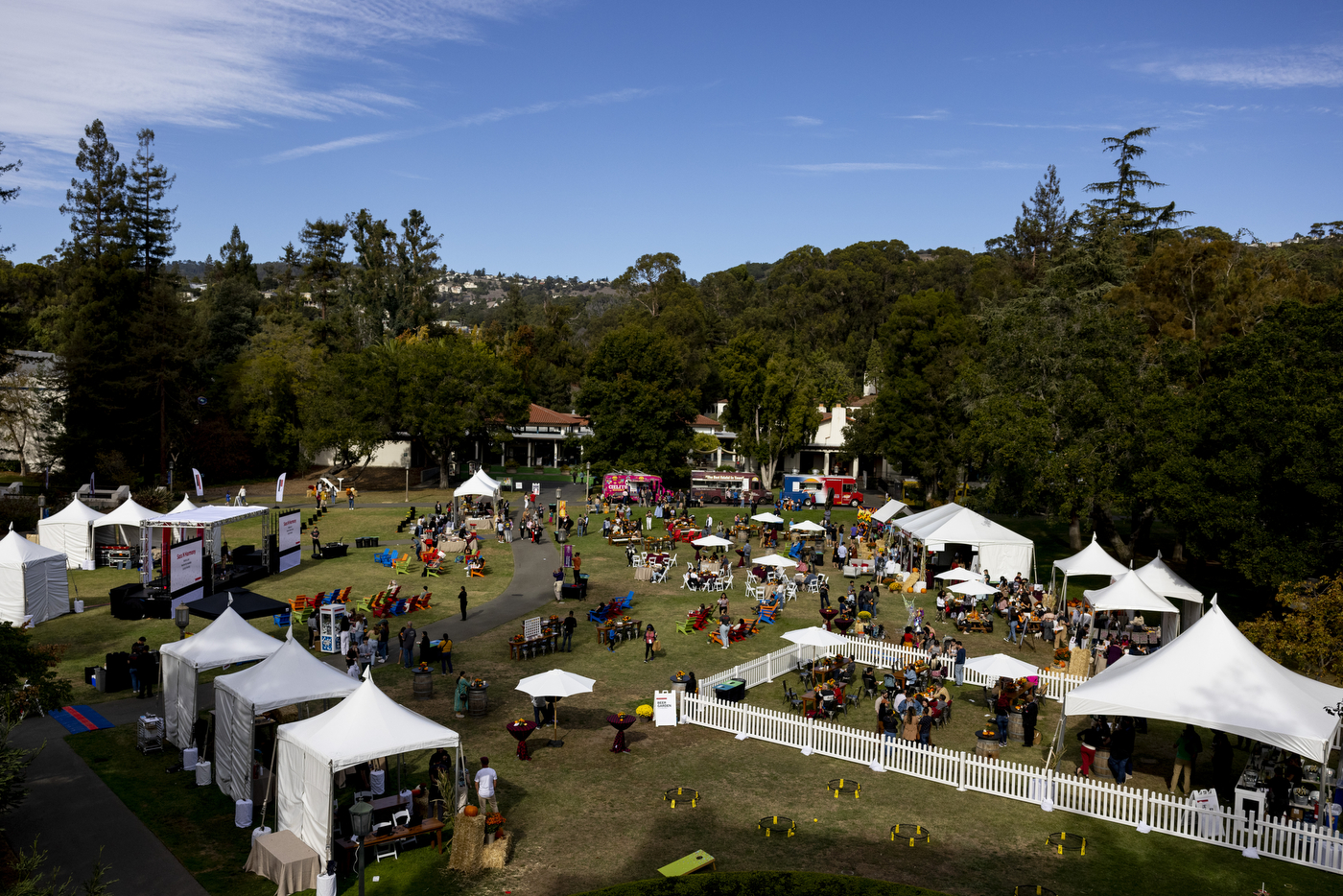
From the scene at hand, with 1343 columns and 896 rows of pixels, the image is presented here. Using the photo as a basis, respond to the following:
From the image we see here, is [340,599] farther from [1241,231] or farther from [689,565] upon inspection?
[1241,231]

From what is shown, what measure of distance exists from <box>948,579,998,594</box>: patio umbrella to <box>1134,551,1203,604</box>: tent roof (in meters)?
3.95

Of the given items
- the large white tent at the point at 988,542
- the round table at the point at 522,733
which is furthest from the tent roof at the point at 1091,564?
the round table at the point at 522,733

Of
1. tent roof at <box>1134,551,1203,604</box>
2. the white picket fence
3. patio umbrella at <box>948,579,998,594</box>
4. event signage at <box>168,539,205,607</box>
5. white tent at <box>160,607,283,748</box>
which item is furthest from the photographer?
event signage at <box>168,539,205,607</box>

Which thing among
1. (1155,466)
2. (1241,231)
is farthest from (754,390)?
(1155,466)

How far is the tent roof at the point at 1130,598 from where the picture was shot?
22938mm

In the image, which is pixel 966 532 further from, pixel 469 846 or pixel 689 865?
pixel 469 846

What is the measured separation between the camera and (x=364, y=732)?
12.6 metres

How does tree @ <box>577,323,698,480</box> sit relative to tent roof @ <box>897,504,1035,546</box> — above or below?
above

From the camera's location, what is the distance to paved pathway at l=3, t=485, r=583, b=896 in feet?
39.0

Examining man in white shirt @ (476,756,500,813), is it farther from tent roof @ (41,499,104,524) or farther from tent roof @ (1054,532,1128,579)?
tent roof @ (41,499,104,524)

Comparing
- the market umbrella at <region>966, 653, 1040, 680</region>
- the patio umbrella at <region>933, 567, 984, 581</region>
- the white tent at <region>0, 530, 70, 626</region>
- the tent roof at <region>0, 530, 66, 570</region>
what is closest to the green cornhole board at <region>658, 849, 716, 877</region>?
the market umbrella at <region>966, 653, 1040, 680</region>

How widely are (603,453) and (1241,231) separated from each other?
124 feet

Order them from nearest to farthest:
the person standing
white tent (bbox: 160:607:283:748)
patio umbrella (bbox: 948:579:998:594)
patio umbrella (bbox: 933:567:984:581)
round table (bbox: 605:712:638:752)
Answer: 1. white tent (bbox: 160:607:283:748)
2. round table (bbox: 605:712:638:752)
3. the person standing
4. patio umbrella (bbox: 948:579:998:594)
5. patio umbrella (bbox: 933:567:984:581)

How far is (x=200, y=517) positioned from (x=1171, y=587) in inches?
1230
